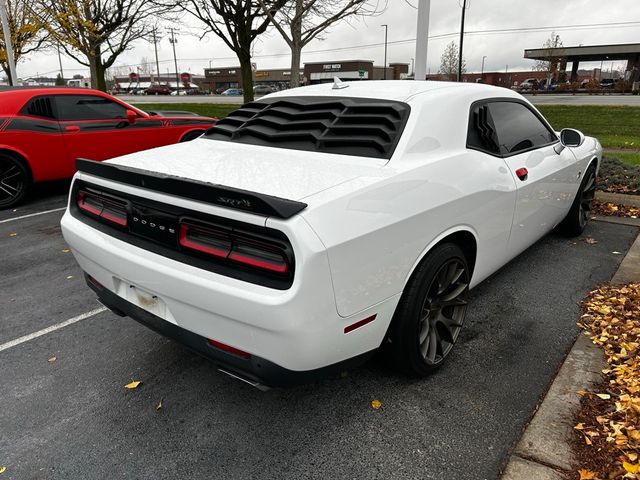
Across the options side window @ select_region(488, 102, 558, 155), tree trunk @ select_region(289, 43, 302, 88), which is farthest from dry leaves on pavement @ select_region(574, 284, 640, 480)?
tree trunk @ select_region(289, 43, 302, 88)

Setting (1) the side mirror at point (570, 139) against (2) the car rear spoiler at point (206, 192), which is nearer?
(2) the car rear spoiler at point (206, 192)

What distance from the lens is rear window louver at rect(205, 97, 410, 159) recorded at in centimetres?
273

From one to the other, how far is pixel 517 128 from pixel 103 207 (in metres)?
2.92

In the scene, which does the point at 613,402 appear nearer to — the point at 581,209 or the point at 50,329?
the point at 581,209

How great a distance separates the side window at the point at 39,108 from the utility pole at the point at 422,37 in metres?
5.23

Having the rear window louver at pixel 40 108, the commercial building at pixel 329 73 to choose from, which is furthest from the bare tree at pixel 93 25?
the commercial building at pixel 329 73

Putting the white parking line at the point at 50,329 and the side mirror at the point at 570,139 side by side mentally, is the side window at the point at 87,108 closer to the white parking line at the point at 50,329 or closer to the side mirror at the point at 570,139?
the white parking line at the point at 50,329

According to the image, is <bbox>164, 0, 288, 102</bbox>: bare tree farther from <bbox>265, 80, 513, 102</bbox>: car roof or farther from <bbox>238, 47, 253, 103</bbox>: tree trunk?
<bbox>265, 80, 513, 102</bbox>: car roof

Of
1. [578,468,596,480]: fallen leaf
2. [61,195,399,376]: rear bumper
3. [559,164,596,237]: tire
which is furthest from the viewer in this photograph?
[559,164,596,237]: tire

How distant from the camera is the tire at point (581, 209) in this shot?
4.86 m

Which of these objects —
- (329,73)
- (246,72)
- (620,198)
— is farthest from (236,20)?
(329,73)

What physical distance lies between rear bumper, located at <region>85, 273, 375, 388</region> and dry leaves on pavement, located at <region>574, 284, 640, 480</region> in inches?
41.7

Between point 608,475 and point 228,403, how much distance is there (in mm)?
1793

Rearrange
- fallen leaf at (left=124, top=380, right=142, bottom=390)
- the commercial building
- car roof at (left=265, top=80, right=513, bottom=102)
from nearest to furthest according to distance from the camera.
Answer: fallen leaf at (left=124, top=380, right=142, bottom=390) → car roof at (left=265, top=80, right=513, bottom=102) → the commercial building
